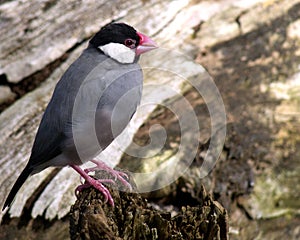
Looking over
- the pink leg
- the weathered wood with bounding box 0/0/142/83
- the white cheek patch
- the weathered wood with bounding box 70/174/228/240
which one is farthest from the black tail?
the weathered wood with bounding box 0/0/142/83

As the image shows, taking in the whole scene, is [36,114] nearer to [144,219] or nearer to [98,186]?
[98,186]

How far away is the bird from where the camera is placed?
165 inches

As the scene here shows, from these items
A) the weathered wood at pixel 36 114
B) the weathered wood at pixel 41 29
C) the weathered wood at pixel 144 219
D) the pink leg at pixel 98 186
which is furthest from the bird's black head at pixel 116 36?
the weathered wood at pixel 41 29

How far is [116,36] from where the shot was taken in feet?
14.5

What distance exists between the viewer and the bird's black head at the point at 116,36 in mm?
4414

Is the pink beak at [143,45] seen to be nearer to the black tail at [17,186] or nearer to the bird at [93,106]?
the bird at [93,106]

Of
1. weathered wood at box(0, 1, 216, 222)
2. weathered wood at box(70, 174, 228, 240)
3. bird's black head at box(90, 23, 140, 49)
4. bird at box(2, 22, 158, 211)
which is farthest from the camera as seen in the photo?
weathered wood at box(0, 1, 216, 222)

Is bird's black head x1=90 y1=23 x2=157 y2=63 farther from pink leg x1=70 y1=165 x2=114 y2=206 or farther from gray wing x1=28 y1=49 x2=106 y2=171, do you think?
pink leg x1=70 y1=165 x2=114 y2=206

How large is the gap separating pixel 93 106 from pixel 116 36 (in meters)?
0.58

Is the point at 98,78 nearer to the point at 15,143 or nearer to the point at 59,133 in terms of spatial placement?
the point at 59,133

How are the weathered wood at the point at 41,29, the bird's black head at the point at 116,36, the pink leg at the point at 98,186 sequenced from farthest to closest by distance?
the weathered wood at the point at 41,29 → the bird's black head at the point at 116,36 → the pink leg at the point at 98,186

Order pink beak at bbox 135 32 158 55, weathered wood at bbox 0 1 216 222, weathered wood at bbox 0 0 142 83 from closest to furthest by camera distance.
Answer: pink beak at bbox 135 32 158 55 → weathered wood at bbox 0 1 216 222 → weathered wood at bbox 0 0 142 83

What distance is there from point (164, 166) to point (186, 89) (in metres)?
1.16

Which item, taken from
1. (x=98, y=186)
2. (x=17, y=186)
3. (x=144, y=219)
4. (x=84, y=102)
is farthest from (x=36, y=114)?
(x=144, y=219)
